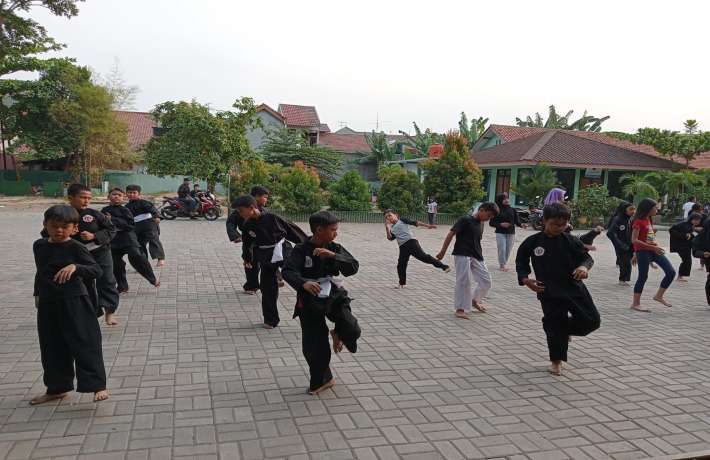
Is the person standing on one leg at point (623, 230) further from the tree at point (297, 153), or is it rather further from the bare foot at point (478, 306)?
the tree at point (297, 153)

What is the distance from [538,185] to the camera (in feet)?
75.8

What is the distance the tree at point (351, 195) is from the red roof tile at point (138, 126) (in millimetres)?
23125

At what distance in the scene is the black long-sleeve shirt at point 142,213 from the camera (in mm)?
8594

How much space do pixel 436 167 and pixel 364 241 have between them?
26.1ft

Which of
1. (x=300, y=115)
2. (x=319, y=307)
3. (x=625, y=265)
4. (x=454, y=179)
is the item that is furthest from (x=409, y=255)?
(x=300, y=115)

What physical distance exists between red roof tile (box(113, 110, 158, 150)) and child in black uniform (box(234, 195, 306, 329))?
118 ft

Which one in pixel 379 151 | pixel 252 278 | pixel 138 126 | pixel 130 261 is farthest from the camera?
pixel 138 126

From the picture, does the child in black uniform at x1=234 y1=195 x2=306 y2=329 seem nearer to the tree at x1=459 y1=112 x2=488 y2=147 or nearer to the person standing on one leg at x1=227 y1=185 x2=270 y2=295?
the person standing on one leg at x1=227 y1=185 x2=270 y2=295

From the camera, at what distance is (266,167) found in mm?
23969

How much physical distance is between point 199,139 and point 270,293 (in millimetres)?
17898

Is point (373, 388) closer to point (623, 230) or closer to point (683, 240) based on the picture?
point (623, 230)

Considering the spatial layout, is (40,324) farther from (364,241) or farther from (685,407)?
(364,241)

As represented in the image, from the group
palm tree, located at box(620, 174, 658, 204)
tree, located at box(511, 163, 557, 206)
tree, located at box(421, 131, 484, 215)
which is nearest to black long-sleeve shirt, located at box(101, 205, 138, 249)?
tree, located at box(421, 131, 484, 215)

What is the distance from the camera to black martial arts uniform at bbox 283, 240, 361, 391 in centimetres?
416
